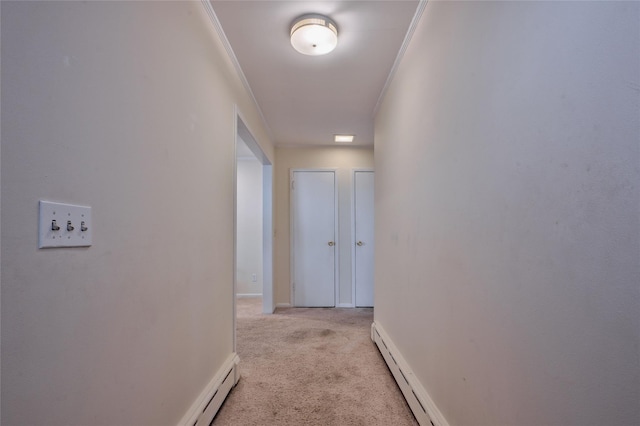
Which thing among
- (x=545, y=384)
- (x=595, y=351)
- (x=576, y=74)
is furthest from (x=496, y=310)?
(x=576, y=74)

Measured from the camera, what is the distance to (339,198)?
4.68m

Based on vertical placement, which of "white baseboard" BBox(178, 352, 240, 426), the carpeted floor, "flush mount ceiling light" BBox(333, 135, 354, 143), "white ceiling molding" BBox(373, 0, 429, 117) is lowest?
the carpeted floor

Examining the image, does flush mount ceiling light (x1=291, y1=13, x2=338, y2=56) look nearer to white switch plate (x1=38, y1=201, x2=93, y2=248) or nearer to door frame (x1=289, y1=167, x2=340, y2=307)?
white switch plate (x1=38, y1=201, x2=93, y2=248)

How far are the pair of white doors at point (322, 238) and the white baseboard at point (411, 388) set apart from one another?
189cm

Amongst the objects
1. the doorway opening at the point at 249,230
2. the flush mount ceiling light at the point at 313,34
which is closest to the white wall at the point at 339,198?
the doorway opening at the point at 249,230

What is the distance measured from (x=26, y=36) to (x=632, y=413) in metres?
1.46

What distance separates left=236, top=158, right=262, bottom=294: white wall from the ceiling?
1.77 meters

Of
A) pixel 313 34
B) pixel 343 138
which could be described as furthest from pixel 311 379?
pixel 343 138

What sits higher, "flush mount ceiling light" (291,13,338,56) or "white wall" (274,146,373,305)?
"flush mount ceiling light" (291,13,338,56)

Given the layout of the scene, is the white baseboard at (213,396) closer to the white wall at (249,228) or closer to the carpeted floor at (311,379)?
the carpeted floor at (311,379)

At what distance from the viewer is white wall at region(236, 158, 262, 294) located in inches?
209

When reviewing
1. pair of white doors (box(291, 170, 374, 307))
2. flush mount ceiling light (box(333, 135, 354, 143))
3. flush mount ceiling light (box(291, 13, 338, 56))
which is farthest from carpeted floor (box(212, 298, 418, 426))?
flush mount ceiling light (box(333, 135, 354, 143))

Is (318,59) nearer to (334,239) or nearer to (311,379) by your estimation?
(311,379)

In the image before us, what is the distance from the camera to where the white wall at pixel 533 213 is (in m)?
0.62
